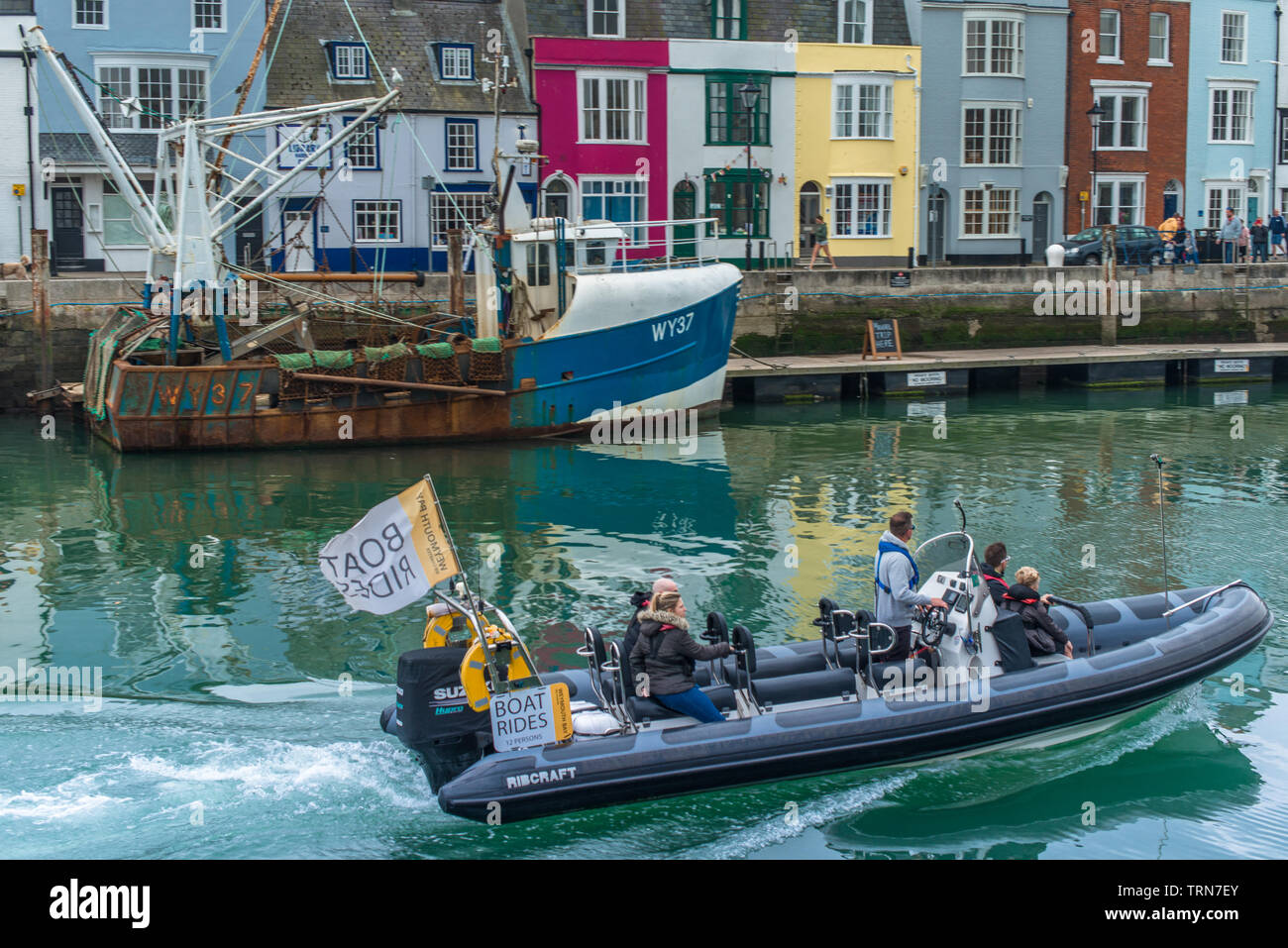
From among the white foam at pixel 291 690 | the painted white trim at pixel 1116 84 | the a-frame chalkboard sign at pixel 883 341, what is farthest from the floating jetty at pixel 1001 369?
the white foam at pixel 291 690

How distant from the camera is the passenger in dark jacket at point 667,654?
32.5ft

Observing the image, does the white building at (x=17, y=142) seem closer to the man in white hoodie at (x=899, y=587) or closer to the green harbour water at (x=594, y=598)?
the green harbour water at (x=594, y=598)

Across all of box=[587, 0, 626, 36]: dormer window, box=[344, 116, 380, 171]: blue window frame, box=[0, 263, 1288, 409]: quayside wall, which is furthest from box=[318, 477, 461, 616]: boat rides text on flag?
box=[587, 0, 626, 36]: dormer window

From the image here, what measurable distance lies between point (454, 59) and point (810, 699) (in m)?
30.5

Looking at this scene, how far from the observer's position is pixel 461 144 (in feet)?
123

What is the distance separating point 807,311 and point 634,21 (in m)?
10.7

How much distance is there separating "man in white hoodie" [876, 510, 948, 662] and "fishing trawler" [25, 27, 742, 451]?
16.0 meters

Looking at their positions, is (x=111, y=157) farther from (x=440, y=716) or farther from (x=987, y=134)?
(x=987, y=134)

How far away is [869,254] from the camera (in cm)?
4106

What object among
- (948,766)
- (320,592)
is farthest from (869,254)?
(948,766)

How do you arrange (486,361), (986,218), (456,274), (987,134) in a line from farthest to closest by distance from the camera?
1. (986,218)
2. (987,134)
3. (456,274)
4. (486,361)

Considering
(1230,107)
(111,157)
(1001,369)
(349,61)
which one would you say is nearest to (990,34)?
(1230,107)

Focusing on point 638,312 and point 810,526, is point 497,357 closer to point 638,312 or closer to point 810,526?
point 638,312

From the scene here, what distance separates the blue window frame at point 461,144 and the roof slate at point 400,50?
427 mm
